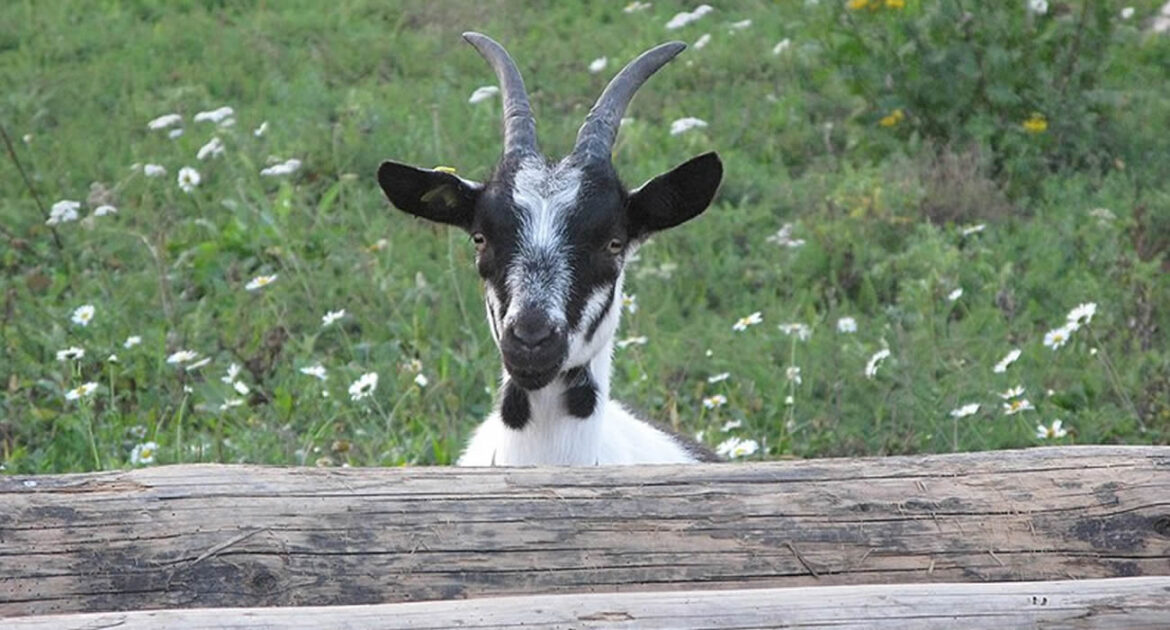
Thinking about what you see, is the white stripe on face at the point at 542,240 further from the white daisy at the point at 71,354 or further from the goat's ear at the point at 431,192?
the white daisy at the point at 71,354

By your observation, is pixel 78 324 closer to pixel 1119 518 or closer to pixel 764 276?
pixel 764 276

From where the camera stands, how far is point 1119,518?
357cm

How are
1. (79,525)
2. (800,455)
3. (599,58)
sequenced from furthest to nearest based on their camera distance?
(599,58) → (800,455) → (79,525)

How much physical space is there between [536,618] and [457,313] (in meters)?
4.29

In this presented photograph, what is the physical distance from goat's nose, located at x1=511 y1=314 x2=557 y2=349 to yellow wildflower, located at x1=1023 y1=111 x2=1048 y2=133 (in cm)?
429

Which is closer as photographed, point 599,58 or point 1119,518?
point 1119,518

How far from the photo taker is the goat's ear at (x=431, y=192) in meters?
4.93

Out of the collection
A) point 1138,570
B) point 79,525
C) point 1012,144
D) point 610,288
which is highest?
point 79,525

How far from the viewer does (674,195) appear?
4.98 metres

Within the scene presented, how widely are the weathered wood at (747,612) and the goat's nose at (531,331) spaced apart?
4.60 feet

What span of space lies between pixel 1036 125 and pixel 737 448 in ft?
10.0

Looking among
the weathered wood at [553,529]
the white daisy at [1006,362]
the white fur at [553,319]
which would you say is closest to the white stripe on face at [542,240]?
the white fur at [553,319]

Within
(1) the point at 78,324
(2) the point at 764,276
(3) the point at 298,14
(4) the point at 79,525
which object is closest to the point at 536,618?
(4) the point at 79,525

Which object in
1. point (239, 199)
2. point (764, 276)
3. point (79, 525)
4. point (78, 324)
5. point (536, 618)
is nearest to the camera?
point (536, 618)
